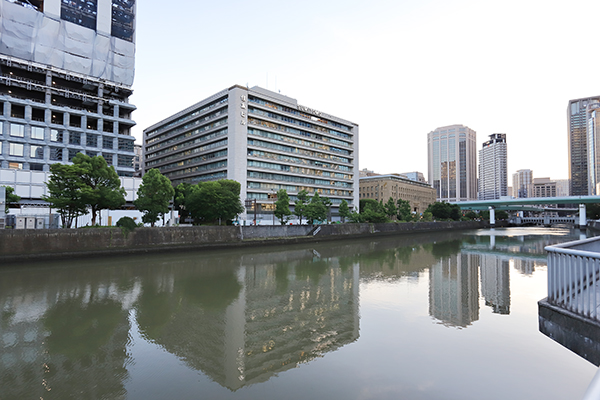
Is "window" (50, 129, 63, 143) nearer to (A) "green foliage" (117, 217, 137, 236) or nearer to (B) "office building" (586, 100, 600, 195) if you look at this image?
(A) "green foliage" (117, 217, 137, 236)

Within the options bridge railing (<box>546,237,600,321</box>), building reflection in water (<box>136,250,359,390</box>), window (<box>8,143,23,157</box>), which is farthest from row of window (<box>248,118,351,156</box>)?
bridge railing (<box>546,237,600,321</box>)

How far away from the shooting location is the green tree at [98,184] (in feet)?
122

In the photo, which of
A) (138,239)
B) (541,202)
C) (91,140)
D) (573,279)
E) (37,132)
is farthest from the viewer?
(541,202)

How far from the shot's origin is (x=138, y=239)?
3594 centimetres

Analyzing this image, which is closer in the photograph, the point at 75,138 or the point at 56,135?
the point at 56,135

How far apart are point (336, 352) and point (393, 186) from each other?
139595 mm

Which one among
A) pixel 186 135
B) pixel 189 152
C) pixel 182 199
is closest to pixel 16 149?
pixel 182 199

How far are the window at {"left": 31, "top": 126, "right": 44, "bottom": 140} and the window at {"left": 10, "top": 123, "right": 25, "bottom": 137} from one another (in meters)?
1.43

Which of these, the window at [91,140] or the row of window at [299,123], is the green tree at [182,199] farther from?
the row of window at [299,123]

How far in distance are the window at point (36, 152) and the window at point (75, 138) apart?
4.93 m

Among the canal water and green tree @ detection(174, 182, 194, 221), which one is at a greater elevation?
green tree @ detection(174, 182, 194, 221)

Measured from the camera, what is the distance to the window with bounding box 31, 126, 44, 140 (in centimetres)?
6025

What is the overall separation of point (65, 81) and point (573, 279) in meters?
85.3

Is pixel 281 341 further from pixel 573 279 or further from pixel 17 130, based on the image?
pixel 17 130
